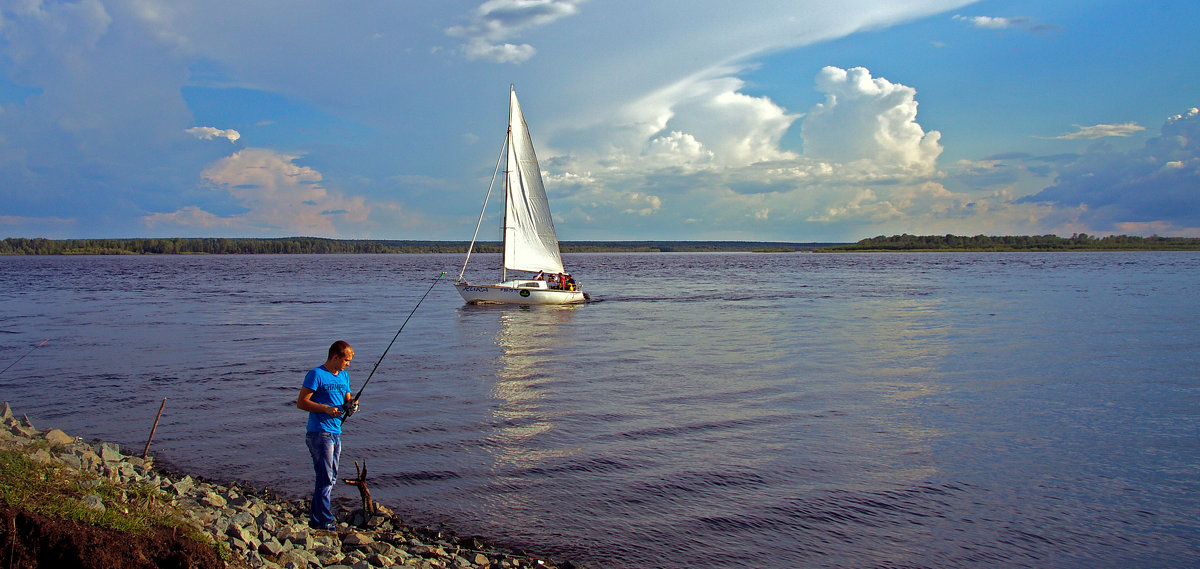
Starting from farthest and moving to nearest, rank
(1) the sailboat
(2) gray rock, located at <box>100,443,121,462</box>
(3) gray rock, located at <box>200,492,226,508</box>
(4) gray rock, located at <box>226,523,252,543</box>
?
(1) the sailboat < (2) gray rock, located at <box>100,443,121,462</box> < (3) gray rock, located at <box>200,492,226,508</box> < (4) gray rock, located at <box>226,523,252,543</box>

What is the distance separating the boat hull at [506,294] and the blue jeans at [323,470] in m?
33.3

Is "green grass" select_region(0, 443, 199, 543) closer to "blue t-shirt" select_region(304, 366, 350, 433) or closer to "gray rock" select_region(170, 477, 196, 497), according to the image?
"gray rock" select_region(170, 477, 196, 497)

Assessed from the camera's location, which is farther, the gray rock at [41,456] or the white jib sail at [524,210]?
the white jib sail at [524,210]

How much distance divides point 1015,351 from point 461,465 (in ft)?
66.8

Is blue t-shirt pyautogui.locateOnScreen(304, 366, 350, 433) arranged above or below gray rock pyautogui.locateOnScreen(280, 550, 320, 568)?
above

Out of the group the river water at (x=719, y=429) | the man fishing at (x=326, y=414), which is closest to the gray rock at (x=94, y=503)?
the man fishing at (x=326, y=414)

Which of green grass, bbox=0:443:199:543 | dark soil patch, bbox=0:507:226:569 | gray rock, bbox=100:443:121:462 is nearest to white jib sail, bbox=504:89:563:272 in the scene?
gray rock, bbox=100:443:121:462

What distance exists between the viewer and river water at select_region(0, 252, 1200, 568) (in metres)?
9.36

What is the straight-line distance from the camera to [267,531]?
8164 mm

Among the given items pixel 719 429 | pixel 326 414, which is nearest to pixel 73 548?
pixel 326 414

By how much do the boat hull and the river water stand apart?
404 inches

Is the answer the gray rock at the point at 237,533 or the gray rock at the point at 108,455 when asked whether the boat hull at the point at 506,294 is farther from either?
the gray rock at the point at 237,533

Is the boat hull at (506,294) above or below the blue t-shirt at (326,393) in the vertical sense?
below

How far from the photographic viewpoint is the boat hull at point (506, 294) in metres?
42.4
